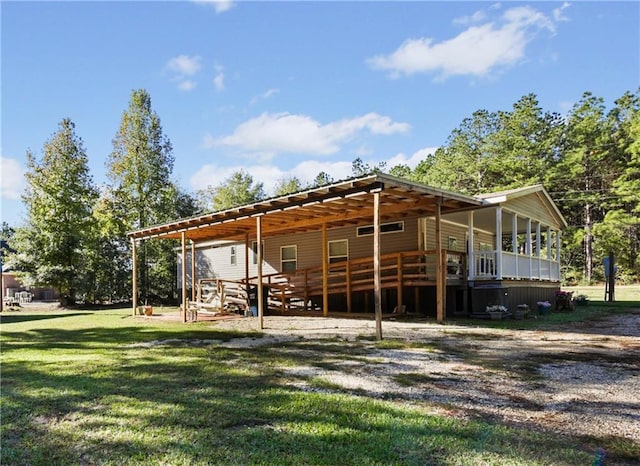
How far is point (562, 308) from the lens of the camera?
14875mm

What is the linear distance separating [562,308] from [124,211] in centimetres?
2139

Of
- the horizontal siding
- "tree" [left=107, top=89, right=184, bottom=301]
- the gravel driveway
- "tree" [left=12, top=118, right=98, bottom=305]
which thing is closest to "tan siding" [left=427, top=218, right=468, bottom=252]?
the horizontal siding

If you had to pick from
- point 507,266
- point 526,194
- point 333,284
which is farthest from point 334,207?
point 526,194

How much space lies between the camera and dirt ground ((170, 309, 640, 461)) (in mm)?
3596

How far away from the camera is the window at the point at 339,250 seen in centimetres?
1484

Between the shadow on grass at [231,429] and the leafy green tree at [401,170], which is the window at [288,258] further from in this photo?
the leafy green tree at [401,170]

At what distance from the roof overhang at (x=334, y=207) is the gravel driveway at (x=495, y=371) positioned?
278 cm

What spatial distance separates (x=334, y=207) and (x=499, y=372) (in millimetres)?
6281

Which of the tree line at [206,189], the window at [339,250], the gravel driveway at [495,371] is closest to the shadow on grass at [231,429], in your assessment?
the gravel driveway at [495,371]

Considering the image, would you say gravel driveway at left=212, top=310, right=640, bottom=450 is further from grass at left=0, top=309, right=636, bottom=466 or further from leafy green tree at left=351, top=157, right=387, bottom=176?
leafy green tree at left=351, top=157, right=387, bottom=176

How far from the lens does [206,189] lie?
3919 cm

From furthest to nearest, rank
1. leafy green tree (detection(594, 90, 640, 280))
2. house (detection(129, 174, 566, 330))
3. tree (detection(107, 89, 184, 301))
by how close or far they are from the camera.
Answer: leafy green tree (detection(594, 90, 640, 280))
tree (detection(107, 89, 184, 301))
house (detection(129, 174, 566, 330))

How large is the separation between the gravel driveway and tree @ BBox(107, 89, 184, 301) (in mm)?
17169

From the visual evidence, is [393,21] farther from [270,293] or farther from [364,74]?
[270,293]
